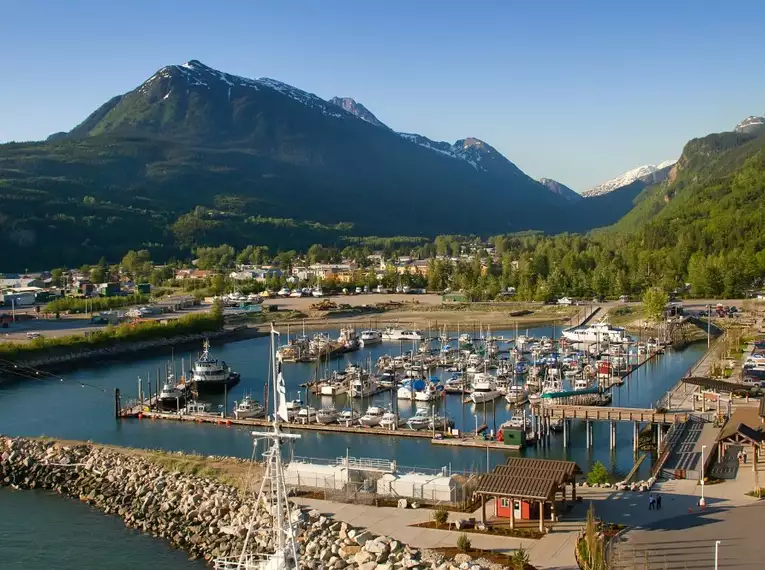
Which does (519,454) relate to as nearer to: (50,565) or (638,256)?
(50,565)

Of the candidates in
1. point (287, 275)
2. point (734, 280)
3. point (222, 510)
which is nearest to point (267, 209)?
point (287, 275)

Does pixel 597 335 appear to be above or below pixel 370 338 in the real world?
above

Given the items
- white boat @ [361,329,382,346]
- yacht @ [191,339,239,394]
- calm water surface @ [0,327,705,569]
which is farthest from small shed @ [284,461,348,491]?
white boat @ [361,329,382,346]

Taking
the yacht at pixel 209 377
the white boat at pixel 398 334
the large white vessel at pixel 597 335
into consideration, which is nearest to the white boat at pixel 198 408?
the yacht at pixel 209 377

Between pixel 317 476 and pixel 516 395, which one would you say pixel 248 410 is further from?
pixel 317 476

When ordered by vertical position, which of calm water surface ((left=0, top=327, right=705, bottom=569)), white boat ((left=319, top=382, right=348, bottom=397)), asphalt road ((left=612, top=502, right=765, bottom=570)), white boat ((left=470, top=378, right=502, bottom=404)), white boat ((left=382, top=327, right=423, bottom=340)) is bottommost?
calm water surface ((left=0, top=327, right=705, bottom=569))

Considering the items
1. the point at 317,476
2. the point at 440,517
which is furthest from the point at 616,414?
the point at 440,517

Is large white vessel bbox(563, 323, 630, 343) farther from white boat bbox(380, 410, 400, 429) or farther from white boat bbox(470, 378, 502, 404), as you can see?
white boat bbox(380, 410, 400, 429)
